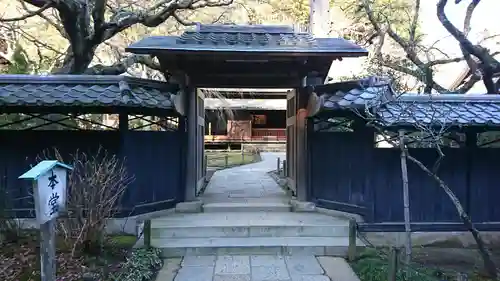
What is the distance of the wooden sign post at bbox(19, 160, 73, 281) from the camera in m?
4.02

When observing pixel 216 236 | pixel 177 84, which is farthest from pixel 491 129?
pixel 177 84

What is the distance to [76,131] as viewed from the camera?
7.69 metres

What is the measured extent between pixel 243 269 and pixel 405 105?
399cm

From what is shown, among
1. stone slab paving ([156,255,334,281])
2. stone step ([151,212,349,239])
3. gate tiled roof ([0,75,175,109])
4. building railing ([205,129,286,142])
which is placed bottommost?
stone slab paving ([156,255,334,281])

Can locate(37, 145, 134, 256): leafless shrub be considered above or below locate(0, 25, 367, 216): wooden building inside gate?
below

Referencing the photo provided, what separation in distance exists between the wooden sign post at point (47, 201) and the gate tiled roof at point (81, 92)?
2.86m

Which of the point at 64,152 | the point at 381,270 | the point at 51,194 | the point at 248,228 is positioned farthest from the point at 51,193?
the point at 381,270

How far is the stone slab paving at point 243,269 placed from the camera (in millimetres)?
5742

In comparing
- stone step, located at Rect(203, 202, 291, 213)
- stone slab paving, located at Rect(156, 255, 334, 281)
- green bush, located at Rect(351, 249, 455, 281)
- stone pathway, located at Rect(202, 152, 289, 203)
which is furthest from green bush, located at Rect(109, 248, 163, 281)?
stone pathway, located at Rect(202, 152, 289, 203)

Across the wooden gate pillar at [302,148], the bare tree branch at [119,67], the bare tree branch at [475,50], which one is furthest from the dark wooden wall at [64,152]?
the bare tree branch at [475,50]

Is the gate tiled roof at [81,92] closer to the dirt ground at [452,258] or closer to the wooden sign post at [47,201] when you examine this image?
the wooden sign post at [47,201]

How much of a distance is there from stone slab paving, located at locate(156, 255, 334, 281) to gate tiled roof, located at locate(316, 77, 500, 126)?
8.04 feet

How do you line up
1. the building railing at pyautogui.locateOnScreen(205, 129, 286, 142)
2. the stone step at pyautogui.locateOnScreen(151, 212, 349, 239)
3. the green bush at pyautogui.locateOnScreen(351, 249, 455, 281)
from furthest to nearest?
the building railing at pyautogui.locateOnScreen(205, 129, 286, 142) < the stone step at pyautogui.locateOnScreen(151, 212, 349, 239) < the green bush at pyautogui.locateOnScreen(351, 249, 455, 281)

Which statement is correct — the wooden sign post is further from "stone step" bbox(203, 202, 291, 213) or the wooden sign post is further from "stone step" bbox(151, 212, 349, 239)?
"stone step" bbox(203, 202, 291, 213)
